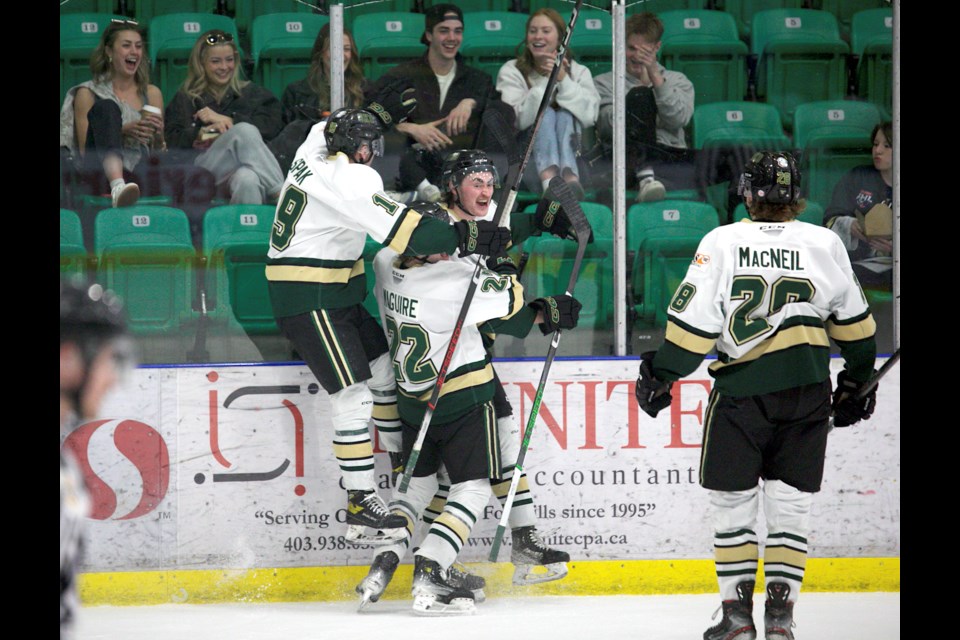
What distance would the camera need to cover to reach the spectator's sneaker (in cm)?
430

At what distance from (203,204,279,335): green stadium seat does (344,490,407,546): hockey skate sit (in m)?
0.75

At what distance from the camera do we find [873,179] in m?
4.45

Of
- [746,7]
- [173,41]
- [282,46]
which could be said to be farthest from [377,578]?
[746,7]

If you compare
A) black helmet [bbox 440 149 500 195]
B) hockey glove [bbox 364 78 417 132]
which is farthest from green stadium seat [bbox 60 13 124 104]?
black helmet [bbox 440 149 500 195]

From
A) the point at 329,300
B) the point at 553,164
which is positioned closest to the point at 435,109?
the point at 553,164

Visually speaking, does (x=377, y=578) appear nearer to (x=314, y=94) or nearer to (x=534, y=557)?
(x=534, y=557)

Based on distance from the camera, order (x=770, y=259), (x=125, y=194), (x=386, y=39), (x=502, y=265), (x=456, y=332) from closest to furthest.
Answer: (x=770, y=259) < (x=456, y=332) < (x=502, y=265) < (x=125, y=194) < (x=386, y=39)

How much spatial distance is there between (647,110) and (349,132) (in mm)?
1172

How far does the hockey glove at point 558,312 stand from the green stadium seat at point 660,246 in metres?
0.43

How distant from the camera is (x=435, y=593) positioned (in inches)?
152

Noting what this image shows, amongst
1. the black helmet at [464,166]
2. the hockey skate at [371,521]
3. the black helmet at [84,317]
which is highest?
the black helmet at [464,166]

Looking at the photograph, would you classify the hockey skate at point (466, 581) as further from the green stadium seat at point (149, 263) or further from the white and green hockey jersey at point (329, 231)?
the green stadium seat at point (149, 263)

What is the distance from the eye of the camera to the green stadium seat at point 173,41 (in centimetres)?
431

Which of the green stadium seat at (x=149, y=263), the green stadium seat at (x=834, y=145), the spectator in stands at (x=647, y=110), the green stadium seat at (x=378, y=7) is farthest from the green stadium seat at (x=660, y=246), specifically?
the green stadium seat at (x=149, y=263)
